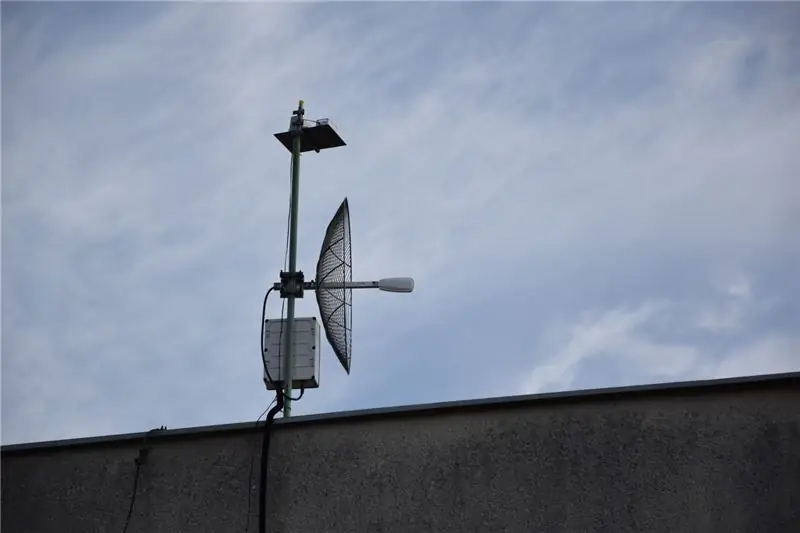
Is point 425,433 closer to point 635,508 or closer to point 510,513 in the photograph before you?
point 510,513

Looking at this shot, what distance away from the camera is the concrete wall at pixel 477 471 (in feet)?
24.4

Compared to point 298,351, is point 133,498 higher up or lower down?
lower down

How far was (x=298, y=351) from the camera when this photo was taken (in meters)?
10.3

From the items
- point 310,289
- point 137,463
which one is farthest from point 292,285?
point 137,463

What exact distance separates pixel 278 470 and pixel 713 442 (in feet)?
11.1

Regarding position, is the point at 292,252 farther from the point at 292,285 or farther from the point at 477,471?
the point at 477,471

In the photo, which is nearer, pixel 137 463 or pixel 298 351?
pixel 137 463

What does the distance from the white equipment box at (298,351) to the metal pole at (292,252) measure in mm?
49

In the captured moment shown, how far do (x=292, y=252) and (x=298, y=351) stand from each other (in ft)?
4.15

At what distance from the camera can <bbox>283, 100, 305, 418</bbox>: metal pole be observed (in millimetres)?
10164

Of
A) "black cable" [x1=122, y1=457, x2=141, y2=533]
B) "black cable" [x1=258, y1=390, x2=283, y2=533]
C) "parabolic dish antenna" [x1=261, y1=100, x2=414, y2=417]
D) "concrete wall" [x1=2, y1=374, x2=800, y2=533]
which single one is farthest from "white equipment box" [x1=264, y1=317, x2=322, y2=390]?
"black cable" [x1=122, y1=457, x2=141, y2=533]

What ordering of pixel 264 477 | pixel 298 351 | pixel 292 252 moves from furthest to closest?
pixel 292 252 → pixel 298 351 → pixel 264 477

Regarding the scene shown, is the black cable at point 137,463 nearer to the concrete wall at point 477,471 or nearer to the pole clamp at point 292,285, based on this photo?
the concrete wall at point 477,471

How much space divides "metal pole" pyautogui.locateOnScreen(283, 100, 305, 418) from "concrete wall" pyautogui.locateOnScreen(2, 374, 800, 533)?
38.0 inches
